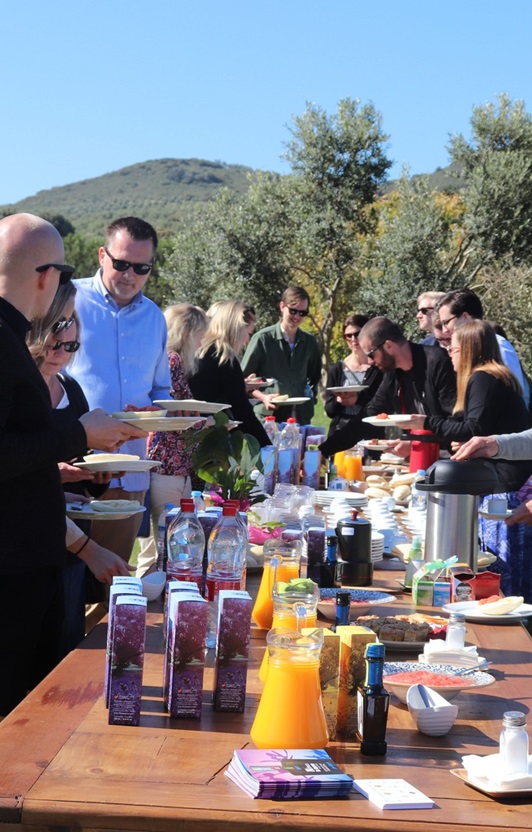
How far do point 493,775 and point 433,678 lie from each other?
44cm

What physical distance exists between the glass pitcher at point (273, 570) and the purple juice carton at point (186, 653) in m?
0.57

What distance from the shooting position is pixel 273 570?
7.71 ft

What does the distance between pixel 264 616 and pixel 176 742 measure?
0.76 meters

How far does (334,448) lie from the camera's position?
598 centimetres

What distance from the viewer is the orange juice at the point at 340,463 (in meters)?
5.53

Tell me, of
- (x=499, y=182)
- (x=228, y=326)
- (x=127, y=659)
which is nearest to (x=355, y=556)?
(x=127, y=659)

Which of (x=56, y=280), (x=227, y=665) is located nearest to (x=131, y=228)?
(x=56, y=280)

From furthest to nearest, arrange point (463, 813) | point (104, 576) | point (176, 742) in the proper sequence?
point (104, 576) < point (176, 742) < point (463, 813)

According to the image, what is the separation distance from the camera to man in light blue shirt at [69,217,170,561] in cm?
432

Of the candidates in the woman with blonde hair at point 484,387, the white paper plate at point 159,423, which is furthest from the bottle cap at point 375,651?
the woman with blonde hair at point 484,387

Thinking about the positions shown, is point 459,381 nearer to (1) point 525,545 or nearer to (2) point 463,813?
(1) point 525,545

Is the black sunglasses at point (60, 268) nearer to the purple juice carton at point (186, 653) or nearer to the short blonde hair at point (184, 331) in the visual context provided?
the purple juice carton at point (186, 653)

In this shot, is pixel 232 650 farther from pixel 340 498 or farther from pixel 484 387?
pixel 484 387

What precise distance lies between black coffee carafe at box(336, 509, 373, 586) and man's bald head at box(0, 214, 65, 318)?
117 centimetres
